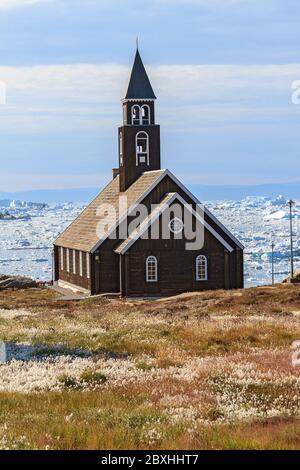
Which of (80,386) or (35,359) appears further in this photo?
(35,359)

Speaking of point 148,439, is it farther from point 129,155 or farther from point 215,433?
point 129,155

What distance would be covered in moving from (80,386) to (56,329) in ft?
39.0

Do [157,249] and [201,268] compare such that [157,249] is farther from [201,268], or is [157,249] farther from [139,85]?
[139,85]

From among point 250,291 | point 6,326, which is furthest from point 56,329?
point 250,291

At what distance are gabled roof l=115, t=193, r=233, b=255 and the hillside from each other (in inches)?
857

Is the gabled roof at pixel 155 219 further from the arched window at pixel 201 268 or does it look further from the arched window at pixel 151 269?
the arched window at pixel 151 269

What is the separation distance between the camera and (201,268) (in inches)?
2313

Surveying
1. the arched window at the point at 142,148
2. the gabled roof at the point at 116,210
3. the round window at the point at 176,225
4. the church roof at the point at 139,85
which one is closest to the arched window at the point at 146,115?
the church roof at the point at 139,85

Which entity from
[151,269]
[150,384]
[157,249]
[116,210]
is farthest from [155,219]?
[150,384]

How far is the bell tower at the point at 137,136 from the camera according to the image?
62.7m

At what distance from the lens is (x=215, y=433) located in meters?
13.5

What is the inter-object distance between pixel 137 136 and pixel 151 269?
1115cm

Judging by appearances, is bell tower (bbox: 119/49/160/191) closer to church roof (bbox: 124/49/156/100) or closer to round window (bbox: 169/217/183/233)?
church roof (bbox: 124/49/156/100)
